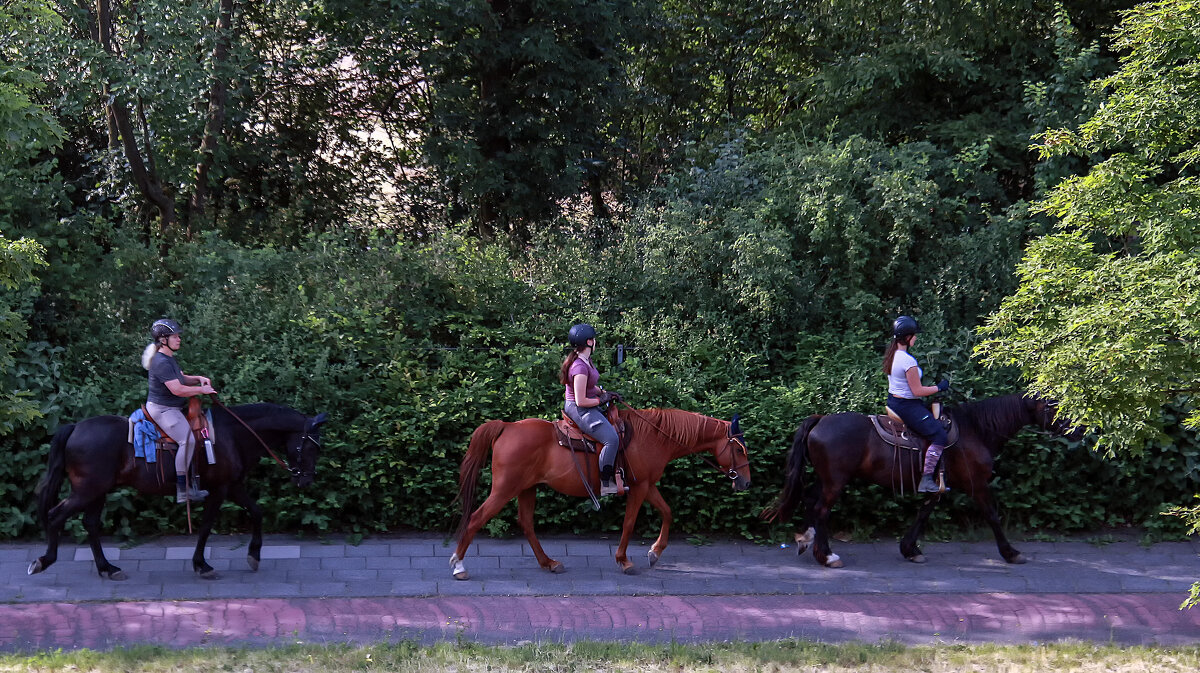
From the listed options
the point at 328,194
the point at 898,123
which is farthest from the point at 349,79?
the point at 898,123

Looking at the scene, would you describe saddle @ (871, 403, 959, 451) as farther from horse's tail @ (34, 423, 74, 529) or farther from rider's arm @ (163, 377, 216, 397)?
horse's tail @ (34, 423, 74, 529)

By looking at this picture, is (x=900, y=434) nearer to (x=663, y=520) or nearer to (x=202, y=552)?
(x=663, y=520)

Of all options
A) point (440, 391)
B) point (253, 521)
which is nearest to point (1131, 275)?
point (440, 391)

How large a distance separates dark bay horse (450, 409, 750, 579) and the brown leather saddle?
6cm

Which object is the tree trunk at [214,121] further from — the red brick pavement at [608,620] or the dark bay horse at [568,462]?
the red brick pavement at [608,620]

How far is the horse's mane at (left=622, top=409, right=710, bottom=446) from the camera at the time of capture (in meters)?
9.85

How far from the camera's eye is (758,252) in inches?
499

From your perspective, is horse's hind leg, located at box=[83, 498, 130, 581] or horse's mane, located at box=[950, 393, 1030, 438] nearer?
horse's hind leg, located at box=[83, 498, 130, 581]

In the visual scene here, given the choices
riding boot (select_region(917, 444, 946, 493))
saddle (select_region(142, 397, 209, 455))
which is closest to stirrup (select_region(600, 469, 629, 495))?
riding boot (select_region(917, 444, 946, 493))

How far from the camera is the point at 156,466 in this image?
9133 millimetres

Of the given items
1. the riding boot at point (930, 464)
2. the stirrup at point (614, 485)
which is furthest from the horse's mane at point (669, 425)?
the riding boot at point (930, 464)

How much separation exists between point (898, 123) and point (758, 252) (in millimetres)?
4931

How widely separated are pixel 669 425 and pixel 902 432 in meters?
2.26

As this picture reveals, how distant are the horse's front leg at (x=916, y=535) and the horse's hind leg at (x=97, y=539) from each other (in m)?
7.24
